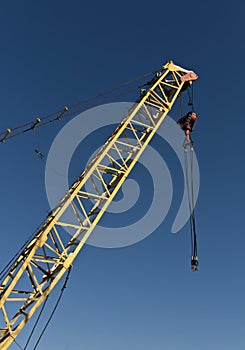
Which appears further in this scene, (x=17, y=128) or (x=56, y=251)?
(x=17, y=128)

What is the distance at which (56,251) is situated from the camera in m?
23.1

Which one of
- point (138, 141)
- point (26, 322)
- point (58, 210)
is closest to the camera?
point (26, 322)

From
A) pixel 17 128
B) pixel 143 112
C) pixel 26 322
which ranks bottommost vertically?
pixel 26 322

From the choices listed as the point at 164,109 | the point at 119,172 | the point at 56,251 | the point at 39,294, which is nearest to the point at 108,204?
the point at 119,172

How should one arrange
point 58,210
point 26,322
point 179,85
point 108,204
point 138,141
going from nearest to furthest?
point 26,322 < point 58,210 < point 108,204 < point 138,141 < point 179,85

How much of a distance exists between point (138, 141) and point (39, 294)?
11496 millimetres

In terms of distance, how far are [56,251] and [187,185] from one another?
10.9m

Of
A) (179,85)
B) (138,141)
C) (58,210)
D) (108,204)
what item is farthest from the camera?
(179,85)

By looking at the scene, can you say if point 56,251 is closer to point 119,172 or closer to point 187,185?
point 119,172

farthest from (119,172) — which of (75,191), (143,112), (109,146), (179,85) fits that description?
(179,85)

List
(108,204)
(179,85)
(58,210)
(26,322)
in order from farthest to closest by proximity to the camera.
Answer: (179,85), (108,204), (58,210), (26,322)

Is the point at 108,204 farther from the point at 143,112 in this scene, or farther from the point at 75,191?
the point at 143,112

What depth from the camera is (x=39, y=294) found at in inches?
891

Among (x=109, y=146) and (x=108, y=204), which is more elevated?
(x=109, y=146)
